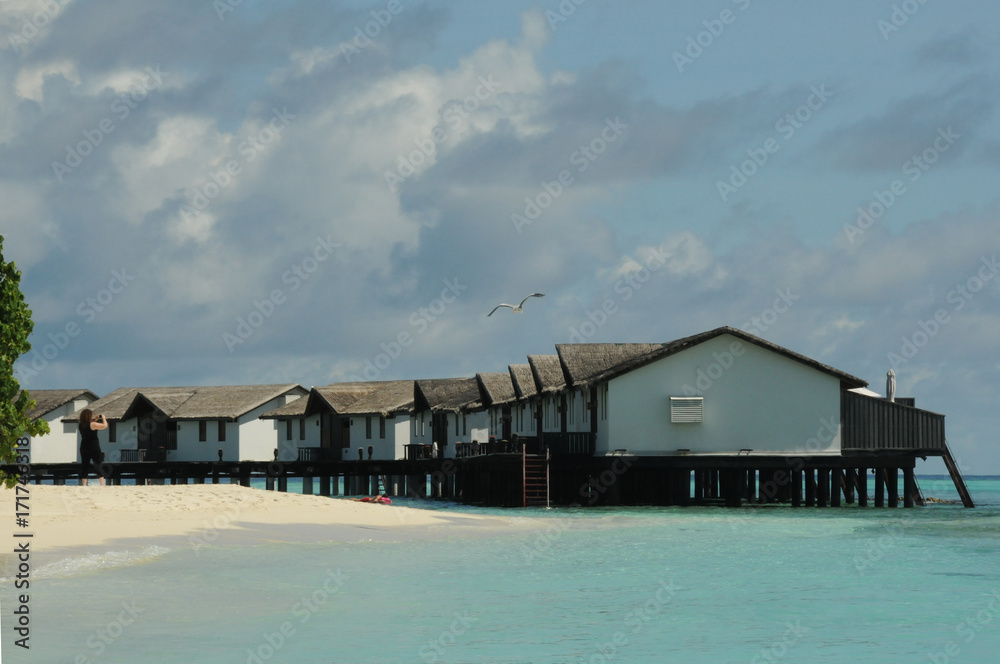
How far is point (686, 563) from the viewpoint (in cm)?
2808

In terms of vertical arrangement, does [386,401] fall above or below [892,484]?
above

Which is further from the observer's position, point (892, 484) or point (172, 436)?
point (172, 436)

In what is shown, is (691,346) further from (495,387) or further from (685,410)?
(495,387)

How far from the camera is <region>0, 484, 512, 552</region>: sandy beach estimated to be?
3009 cm

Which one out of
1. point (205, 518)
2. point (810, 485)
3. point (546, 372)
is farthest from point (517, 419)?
point (205, 518)

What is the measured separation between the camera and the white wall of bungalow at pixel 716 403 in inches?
1918

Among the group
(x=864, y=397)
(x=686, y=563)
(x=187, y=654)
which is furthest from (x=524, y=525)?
(x=187, y=654)

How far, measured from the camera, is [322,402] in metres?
76.0

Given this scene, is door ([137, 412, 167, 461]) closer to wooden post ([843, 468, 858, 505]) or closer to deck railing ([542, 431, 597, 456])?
deck railing ([542, 431, 597, 456])

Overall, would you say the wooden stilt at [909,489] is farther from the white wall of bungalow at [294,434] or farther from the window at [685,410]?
the white wall of bungalow at [294,434]

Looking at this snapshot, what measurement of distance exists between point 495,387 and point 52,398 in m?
34.0

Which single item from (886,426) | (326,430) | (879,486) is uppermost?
(886,426)

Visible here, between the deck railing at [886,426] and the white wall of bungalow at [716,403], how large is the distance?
2.07 meters

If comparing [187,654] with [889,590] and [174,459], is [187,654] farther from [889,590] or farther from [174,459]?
[174,459]
